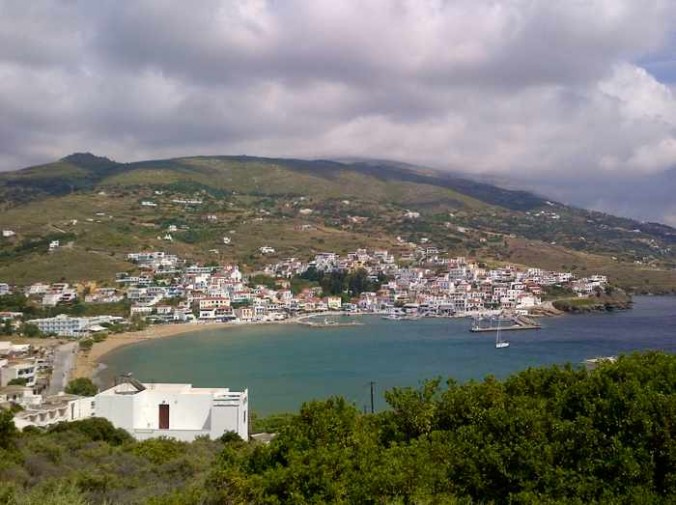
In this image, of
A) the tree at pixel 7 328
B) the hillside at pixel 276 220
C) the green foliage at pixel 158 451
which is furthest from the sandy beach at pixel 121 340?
the green foliage at pixel 158 451

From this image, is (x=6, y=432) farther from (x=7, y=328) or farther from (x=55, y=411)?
(x=7, y=328)

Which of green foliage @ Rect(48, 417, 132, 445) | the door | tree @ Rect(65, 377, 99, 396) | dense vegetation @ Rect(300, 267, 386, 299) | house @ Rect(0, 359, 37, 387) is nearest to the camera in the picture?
green foliage @ Rect(48, 417, 132, 445)

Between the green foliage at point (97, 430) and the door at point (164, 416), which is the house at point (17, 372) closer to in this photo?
the door at point (164, 416)

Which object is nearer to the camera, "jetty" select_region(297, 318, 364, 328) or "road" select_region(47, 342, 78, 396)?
"road" select_region(47, 342, 78, 396)

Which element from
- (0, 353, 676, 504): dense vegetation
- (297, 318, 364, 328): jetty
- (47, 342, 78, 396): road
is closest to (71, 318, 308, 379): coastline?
(47, 342, 78, 396): road

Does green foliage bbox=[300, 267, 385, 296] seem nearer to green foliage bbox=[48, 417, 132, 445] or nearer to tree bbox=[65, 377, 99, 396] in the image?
tree bbox=[65, 377, 99, 396]

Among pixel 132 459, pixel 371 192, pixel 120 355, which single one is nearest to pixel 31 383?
pixel 120 355

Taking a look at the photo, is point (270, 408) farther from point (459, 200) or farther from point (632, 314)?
point (459, 200)
